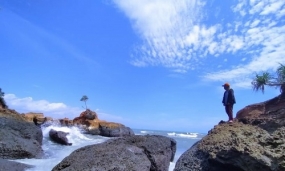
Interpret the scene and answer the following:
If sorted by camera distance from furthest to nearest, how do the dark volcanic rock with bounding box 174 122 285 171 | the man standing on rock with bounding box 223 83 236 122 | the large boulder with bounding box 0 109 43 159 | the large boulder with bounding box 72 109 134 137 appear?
the large boulder with bounding box 72 109 134 137 < the large boulder with bounding box 0 109 43 159 < the man standing on rock with bounding box 223 83 236 122 < the dark volcanic rock with bounding box 174 122 285 171

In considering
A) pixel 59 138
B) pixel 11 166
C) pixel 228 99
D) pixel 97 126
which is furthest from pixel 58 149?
pixel 97 126

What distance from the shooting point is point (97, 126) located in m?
38.2

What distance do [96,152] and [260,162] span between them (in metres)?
4.15

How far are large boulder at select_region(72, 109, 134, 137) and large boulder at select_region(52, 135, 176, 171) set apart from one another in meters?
29.1

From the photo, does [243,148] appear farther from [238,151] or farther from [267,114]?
[267,114]

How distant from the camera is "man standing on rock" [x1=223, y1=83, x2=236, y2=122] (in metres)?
9.45

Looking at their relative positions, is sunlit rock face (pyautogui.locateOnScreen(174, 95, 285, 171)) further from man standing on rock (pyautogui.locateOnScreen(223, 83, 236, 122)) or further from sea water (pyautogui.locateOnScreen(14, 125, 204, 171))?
sea water (pyautogui.locateOnScreen(14, 125, 204, 171))

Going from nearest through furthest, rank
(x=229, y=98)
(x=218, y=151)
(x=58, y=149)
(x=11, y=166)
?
1. (x=218, y=151)
2. (x=11, y=166)
3. (x=229, y=98)
4. (x=58, y=149)

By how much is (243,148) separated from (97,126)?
33853 millimetres

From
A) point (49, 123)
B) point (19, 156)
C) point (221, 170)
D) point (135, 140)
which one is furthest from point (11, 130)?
point (49, 123)

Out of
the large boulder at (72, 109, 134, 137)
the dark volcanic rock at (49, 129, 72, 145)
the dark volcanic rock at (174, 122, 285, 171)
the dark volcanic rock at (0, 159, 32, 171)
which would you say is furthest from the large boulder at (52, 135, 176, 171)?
the large boulder at (72, 109, 134, 137)

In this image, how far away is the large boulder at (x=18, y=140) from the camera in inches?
514

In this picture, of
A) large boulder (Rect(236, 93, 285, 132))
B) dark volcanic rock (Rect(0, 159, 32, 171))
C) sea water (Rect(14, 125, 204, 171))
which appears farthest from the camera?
sea water (Rect(14, 125, 204, 171))

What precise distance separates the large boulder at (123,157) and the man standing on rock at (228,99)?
2.49 m
